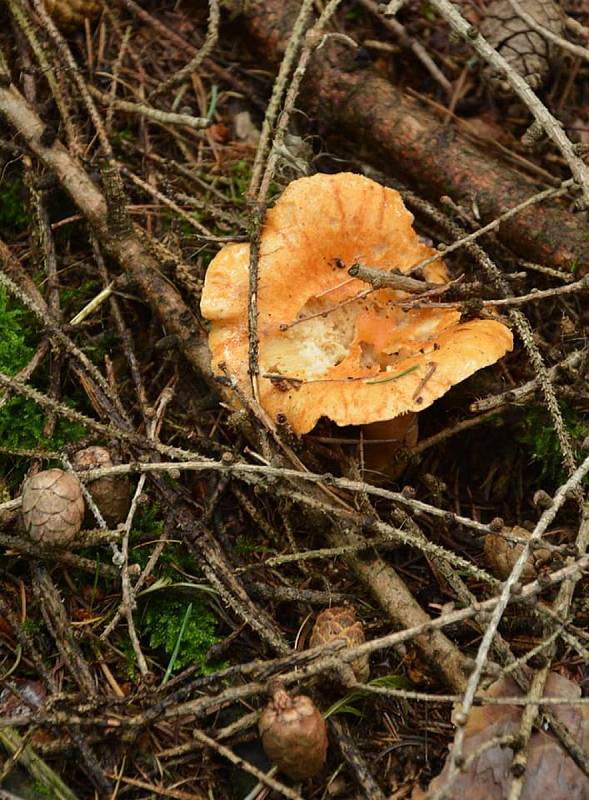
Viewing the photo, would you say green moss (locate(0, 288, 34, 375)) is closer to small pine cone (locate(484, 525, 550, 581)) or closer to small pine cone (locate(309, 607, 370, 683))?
small pine cone (locate(309, 607, 370, 683))

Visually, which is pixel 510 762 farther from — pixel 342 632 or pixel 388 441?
pixel 388 441

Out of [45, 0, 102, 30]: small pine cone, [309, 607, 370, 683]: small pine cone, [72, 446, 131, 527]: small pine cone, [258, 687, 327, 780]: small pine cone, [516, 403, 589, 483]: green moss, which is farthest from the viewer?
[45, 0, 102, 30]: small pine cone

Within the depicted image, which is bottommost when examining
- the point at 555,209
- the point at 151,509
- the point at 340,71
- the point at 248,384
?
the point at 151,509

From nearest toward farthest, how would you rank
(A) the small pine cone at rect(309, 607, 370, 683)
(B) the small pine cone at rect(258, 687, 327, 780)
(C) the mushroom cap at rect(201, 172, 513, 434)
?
(B) the small pine cone at rect(258, 687, 327, 780) → (A) the small pine cone at rect(309, 607, 370, 683) → (C) the mushroom cap at rect(201, 172, 513, 434)

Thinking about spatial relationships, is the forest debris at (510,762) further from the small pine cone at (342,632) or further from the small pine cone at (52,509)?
the small pine cone at (52,509)

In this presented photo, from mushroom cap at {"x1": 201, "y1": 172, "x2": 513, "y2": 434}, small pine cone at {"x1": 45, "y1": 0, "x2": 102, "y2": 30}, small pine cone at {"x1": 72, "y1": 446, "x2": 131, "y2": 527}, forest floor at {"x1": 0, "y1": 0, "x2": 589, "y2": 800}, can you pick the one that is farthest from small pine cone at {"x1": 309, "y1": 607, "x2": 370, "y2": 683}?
small pine cone at {"x1": 45, "y1": 0, "x2": 102, "y2": 30}

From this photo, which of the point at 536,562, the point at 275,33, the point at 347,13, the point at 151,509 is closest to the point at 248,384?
the point at 151,509

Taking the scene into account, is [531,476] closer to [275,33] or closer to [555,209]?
[555,209]

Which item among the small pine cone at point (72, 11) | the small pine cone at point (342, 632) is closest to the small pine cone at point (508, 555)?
the small pine cone at point (342, 632)
